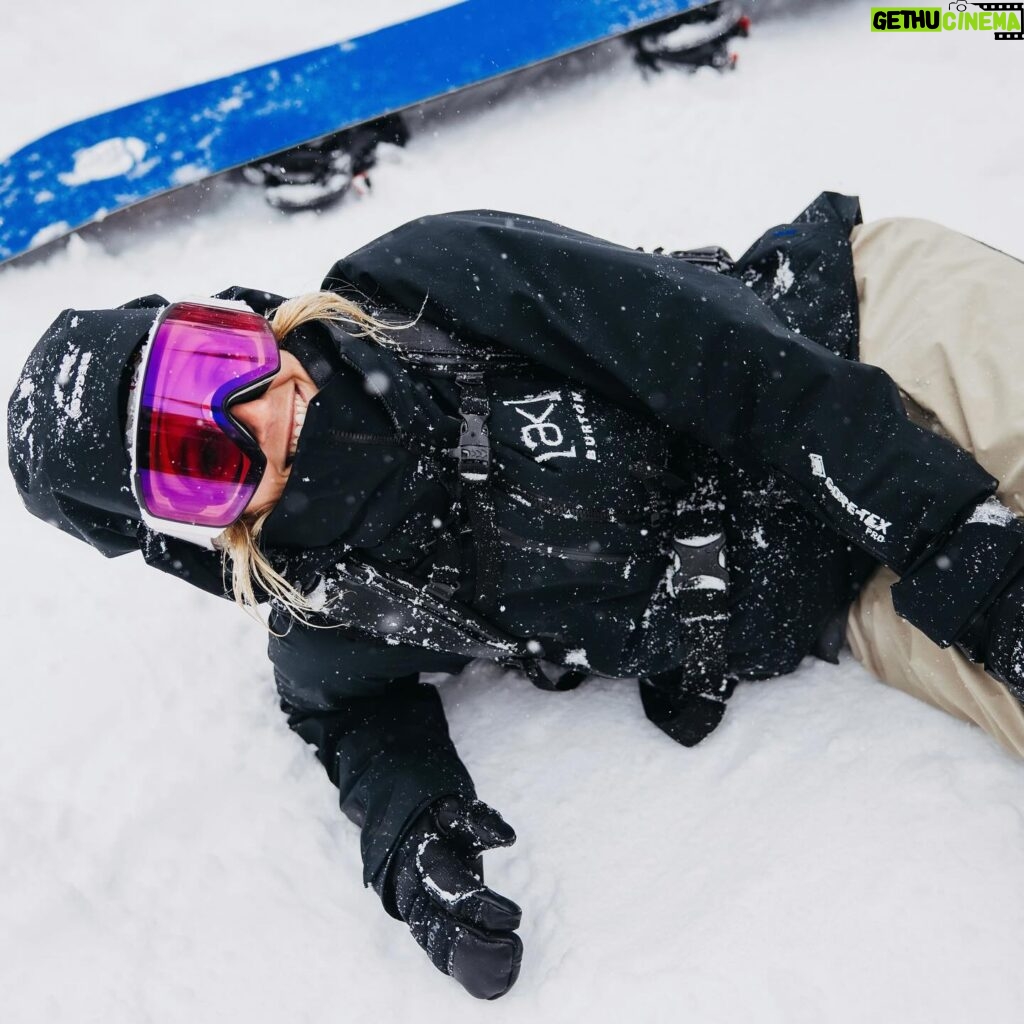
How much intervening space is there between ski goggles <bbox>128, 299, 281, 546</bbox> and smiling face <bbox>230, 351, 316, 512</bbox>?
0.03 metres

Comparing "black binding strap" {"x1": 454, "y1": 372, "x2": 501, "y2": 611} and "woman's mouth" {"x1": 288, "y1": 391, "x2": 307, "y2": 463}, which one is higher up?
"woman's mouth" {"x1": 288, "y1": 391, "x2": 307, "y2": 463}

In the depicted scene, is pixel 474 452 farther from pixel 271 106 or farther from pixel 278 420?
pixel 271 106

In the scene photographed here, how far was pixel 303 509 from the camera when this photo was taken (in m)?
1.56

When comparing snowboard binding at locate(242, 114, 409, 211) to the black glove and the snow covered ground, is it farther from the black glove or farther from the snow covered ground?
the black glove

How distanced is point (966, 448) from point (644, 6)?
211 centimetres

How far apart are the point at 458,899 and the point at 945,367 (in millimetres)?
1376

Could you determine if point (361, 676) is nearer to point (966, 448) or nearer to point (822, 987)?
point (822, 987)

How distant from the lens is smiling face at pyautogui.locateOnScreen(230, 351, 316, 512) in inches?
59.1

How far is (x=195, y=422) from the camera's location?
4.68 feet

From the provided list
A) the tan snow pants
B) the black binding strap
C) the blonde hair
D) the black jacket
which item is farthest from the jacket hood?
the tan snow pants

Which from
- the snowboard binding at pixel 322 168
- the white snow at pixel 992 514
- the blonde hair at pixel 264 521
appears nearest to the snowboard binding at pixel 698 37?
the snowboard binding at pixel 322 168

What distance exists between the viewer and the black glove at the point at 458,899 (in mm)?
1599

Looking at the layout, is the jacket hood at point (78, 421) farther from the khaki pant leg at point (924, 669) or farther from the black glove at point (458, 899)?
the khaki pant leg at point (924, 669)

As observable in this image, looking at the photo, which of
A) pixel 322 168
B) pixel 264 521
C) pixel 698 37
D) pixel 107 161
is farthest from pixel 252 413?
pixel 698 37
